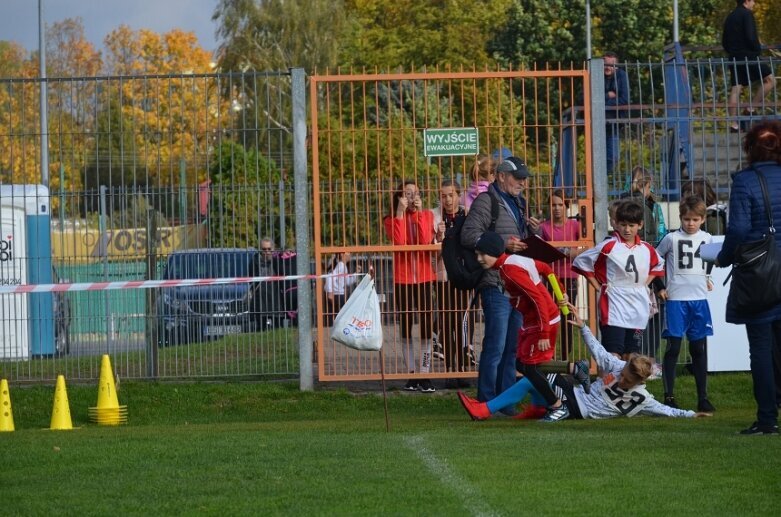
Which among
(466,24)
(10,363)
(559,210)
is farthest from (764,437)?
(466,24)

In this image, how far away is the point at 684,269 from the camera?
39.7 feet

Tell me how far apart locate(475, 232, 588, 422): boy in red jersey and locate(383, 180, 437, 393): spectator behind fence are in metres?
2.39

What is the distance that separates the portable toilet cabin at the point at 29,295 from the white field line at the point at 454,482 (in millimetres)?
6068

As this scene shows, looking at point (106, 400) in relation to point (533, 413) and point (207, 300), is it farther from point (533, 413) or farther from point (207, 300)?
point (533, 413)

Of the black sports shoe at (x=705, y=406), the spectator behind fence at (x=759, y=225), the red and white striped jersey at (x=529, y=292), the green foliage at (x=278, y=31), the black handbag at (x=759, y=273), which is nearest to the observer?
the black handbag at (x=759, y=273)

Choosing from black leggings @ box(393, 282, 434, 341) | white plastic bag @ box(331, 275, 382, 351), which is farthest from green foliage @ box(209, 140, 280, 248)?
white plastic bag @ box(331, 275, 382, 351)

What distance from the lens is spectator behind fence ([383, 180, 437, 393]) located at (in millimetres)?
13438

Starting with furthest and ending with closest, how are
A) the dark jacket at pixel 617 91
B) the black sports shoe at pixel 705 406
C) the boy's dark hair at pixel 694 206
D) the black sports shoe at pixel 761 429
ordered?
1. the dark jacket at pixel 617 91
2. the boy's dark hair at pixel 694 206
3. the black sports shoe at pixel 705 406
4. the black sports shoe at pixel 761 429

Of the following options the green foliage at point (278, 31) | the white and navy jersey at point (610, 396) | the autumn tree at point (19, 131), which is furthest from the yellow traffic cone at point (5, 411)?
the green foliage at point (278, 31)

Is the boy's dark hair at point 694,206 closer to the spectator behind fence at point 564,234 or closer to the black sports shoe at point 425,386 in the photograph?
the spectator behind fence at point 564,234

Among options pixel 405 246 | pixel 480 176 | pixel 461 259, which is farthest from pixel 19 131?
pixel 461 259

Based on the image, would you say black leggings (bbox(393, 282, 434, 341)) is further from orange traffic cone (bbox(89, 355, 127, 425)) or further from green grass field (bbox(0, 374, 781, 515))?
orange traffic cone (bbox(89, 355, 127, 425))

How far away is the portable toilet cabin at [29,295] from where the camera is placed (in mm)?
13945

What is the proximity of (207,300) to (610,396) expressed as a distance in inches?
182
